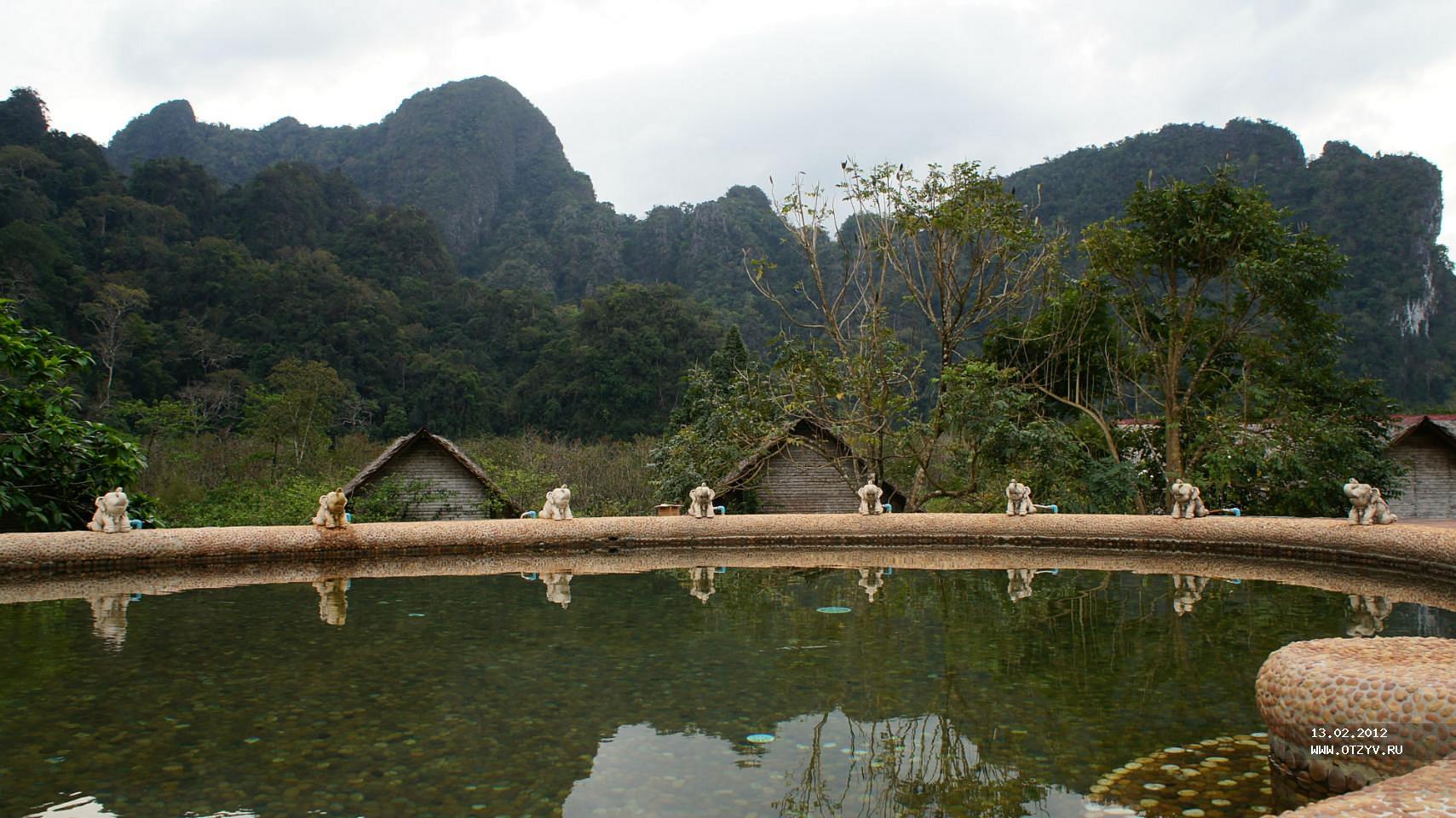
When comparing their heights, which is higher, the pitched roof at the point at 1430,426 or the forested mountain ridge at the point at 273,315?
the forested mountain ridge at the point at 273,315

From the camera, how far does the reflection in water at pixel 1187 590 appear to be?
8656 millimetres

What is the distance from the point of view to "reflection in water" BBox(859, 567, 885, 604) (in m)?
9.52

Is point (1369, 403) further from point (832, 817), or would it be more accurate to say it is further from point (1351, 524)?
point (832, 817)

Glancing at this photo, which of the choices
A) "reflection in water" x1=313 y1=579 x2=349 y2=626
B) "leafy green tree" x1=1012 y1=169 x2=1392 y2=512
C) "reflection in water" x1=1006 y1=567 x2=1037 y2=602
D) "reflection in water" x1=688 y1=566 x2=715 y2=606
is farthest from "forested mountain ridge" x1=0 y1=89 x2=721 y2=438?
"reflection in water" x1=1006 y1=567 x2=1037 y2=602

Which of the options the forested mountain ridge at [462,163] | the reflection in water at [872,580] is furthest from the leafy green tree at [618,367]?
the reflection in water at [872,580]

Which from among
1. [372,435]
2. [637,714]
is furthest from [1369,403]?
[372,435]

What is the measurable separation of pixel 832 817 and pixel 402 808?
5.84 feet

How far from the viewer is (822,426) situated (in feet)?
58.2

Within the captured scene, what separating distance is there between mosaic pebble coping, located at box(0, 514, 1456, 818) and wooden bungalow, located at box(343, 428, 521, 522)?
4.07m

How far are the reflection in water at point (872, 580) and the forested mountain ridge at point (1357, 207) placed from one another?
24.0 m

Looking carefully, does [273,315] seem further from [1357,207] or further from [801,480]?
[1357,207]

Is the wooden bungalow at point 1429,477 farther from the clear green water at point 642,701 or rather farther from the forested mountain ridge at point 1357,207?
the forested mountain ridge at point 1357,207

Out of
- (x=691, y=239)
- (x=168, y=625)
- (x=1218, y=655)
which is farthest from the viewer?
(x=691, y=239)

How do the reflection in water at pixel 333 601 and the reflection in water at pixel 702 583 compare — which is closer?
the reflection in water at pixel 333 601
